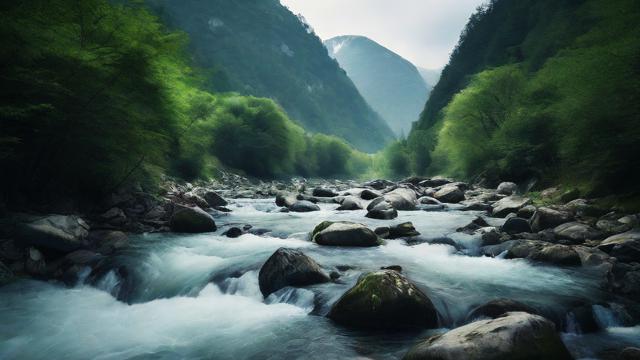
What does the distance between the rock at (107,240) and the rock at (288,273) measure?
4.97 meters

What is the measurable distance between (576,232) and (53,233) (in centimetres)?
1380

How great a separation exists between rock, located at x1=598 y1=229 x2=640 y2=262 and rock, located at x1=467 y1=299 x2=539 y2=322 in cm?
410

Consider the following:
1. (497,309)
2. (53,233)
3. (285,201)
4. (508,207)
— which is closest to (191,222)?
(53,233)

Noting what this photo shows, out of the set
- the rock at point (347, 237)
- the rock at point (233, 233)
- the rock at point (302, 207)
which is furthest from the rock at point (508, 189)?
the rock at point (233, 233)

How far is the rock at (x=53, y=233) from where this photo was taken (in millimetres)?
9109

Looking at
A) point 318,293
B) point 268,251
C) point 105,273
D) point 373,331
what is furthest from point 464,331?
point 105,273

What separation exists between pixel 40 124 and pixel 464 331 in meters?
10.5

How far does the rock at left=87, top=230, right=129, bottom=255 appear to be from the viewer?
10555 millimetres

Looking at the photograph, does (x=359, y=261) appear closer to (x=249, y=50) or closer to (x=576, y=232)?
(x=576, y=232)

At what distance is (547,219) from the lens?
12.7m

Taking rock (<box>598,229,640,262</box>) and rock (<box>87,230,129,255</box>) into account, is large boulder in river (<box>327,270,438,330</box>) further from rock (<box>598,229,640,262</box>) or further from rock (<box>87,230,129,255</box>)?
rock (<box>87,230,129,255</box>)

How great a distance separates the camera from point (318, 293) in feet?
24.4

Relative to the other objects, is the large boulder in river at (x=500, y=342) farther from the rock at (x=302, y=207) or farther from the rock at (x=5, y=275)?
the rock at (x=302, y=207)

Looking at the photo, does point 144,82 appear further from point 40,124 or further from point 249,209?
point 249,209
